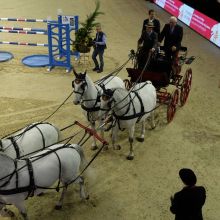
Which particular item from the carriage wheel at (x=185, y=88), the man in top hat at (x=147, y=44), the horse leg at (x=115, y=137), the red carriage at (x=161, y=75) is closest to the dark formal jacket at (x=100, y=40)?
the red carriage at (x=161, y=75)

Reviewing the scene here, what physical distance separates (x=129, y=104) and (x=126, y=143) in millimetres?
1392

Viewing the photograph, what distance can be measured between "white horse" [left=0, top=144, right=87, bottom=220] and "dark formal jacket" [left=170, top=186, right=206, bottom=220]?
1603 mm

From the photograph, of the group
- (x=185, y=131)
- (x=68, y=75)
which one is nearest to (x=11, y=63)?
(x=68, y=75)

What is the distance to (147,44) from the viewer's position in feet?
25.9

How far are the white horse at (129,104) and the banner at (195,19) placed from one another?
24.0 ft

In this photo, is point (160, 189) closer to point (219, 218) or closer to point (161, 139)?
point (219, 218)

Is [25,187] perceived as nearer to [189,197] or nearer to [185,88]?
[189,197]

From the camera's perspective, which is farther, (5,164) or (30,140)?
(30,140)

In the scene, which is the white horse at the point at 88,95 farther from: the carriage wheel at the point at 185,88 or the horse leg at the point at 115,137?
the carriage wheel at the point at 185,88

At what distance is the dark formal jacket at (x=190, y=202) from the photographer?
4.11 metres

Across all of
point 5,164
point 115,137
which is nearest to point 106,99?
point 115,137

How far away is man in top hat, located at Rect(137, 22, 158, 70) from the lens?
782 cm

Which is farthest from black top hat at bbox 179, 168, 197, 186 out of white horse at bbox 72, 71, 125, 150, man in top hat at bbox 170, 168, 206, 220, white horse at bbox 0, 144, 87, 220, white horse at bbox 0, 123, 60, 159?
white horse at bbox 72, 71, 125, 150

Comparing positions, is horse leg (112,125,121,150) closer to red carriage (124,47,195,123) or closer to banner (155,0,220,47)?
red carriage (124,47,195,123)
